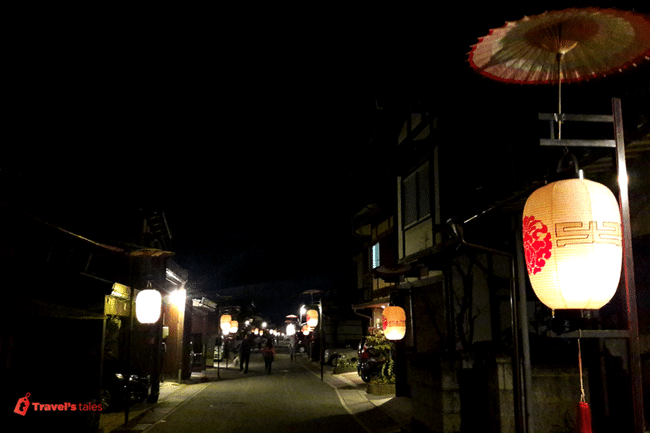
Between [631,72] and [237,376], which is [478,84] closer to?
[631,72]

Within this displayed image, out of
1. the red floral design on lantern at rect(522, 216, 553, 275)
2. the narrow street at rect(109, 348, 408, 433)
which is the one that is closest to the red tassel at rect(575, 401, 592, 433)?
the red floral design on lantern at rect(522, 216, 553, 275)

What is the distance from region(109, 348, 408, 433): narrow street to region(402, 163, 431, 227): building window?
7.62 m

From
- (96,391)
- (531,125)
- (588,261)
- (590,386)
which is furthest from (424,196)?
(588,261)

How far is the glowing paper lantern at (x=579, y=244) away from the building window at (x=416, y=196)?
1321 centimetres

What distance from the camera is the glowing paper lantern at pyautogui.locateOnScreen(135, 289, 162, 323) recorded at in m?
16.4

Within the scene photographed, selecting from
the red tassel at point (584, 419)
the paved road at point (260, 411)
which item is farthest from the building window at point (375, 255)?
the red tassel at point (584, 419)

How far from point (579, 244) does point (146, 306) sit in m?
14.1

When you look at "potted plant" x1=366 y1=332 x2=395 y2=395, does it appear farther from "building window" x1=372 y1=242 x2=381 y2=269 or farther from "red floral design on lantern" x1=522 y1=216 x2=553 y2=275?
"red floral design on lantern" x1=522 y1=216 x2=553 y2=275

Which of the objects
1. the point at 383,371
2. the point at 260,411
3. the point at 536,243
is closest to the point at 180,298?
the point at 260,411

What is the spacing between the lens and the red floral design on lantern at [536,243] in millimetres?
5934

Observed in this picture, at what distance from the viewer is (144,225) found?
22219 mm

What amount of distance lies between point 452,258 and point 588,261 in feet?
32.3

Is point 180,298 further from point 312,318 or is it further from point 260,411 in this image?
point 312,318

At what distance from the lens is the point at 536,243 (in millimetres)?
6109
